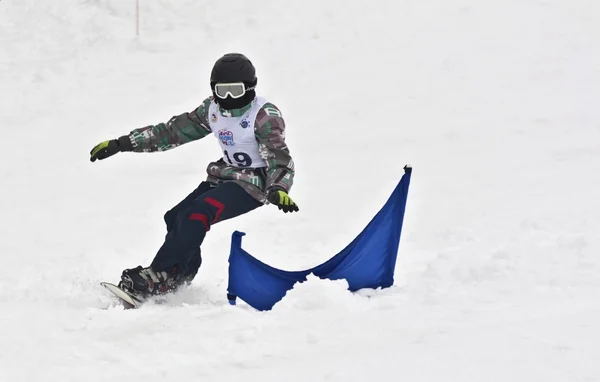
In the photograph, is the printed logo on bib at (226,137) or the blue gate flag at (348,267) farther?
the printed logo on bib at (226,137)

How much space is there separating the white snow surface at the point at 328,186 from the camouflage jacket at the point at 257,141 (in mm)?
733

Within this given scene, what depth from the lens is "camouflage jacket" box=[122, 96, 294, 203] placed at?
544 centimetres

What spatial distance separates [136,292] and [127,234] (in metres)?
2.51

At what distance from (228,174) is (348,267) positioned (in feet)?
3.27

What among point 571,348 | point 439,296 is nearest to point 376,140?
point 439,296

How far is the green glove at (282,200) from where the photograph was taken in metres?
5.10

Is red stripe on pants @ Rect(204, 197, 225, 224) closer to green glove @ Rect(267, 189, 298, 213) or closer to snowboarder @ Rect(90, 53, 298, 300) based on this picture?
snowboarder @ Rect(90, 53, 298, 300)

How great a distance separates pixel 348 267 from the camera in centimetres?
536

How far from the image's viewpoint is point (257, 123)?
5.54 m

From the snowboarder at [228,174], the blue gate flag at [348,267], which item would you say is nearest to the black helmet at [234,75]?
the snowboarder at [228,174]

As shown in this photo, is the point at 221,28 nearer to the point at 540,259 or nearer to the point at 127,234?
the point at 127,234

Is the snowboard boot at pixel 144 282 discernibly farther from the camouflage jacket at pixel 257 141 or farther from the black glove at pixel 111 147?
the black glove at pixel 111 147

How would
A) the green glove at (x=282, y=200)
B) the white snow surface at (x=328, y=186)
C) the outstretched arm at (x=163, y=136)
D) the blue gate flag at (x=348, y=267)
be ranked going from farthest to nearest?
the outstretched arm at (x=163, y=136) < the blue gate flag at (x=348, y=267) < the green glove at (x=282, y=200) < the white snow surface at (x=328, y=186)

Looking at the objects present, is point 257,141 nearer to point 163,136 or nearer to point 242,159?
point 242,159
